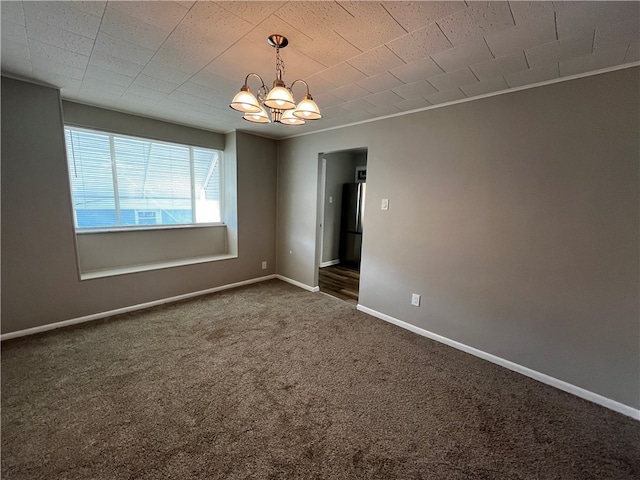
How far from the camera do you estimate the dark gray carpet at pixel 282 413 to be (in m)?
1.42

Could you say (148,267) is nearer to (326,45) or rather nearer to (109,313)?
(109,313)

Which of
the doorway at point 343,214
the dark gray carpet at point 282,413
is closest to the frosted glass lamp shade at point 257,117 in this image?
the dark gray carpet at point 282,413

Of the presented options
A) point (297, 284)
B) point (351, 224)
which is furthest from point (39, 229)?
point (351, 224)

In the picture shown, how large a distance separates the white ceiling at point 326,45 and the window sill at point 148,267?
1940mm

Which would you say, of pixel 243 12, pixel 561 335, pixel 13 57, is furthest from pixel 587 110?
pixel 13 57

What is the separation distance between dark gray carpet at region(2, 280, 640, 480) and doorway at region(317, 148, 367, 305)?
283 cm

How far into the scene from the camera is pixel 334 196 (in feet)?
18.3

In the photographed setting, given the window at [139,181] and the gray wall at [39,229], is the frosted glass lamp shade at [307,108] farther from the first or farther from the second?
the window at [139,181]

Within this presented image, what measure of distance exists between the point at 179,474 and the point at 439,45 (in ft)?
9.32

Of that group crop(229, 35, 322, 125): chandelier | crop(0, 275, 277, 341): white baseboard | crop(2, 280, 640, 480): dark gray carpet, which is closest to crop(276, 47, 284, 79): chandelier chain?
crop(229, 35, 322, 125): chandelier

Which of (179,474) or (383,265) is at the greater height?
(383,265)

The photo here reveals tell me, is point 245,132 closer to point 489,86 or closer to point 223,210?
point 223,210

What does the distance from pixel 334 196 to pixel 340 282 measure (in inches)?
75.9

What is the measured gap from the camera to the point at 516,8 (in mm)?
1309
